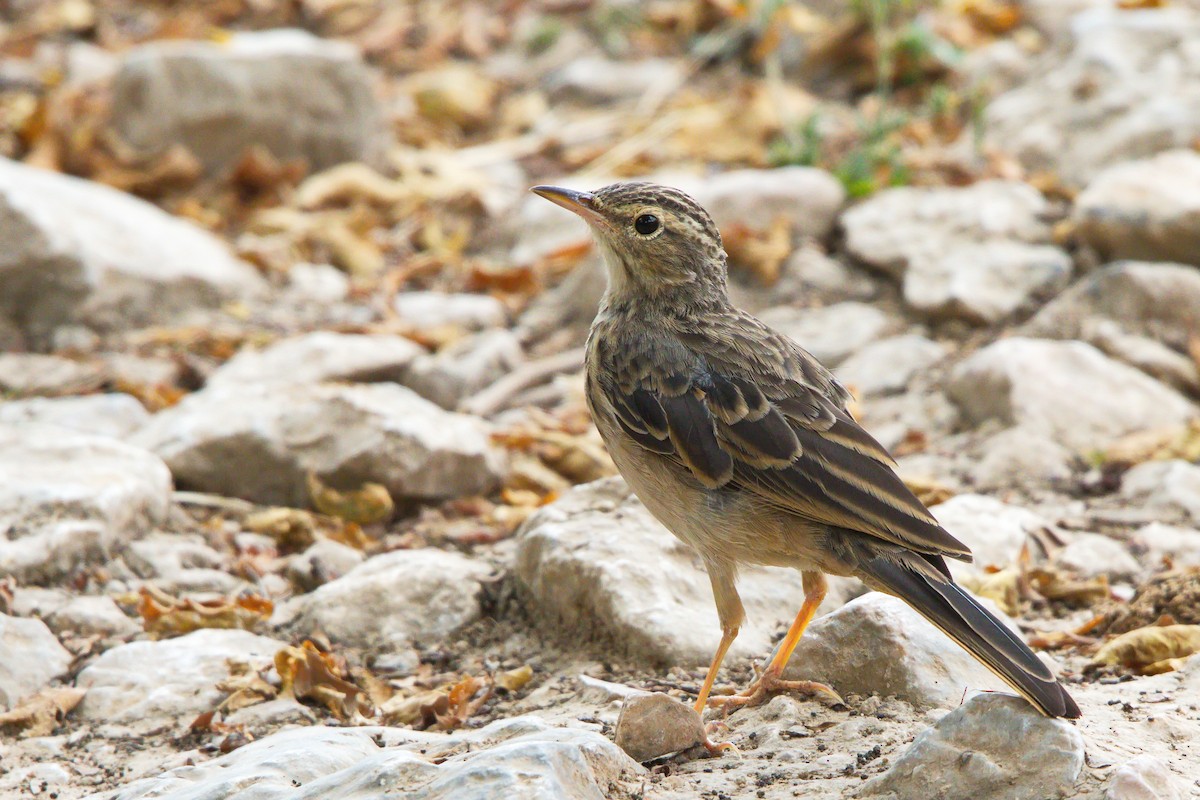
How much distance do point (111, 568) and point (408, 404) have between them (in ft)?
5.78

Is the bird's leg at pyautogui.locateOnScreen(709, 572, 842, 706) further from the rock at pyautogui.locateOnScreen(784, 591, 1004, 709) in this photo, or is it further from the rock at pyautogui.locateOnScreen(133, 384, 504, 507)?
the rock at pyautogui.locateOnScreen(133, 384, 504, 507)

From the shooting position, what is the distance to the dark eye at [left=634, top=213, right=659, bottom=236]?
555 centimetres

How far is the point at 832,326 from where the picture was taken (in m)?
8.41

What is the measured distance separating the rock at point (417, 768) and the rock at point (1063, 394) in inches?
155

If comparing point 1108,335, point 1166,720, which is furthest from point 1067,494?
point 1166,720

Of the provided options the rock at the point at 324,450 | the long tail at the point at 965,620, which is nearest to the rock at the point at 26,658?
the rock at the point at 324,450

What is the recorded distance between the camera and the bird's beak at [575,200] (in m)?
5.57

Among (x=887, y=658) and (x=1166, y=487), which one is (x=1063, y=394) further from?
(x=887, y=658)

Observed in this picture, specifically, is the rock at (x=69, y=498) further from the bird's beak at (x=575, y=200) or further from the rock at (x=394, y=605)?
the bird's beak at (x=575, y=200)

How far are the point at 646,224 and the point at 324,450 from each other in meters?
2.26

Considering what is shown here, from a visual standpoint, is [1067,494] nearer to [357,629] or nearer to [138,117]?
[357,629]

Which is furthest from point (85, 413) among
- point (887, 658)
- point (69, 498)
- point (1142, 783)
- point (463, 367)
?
point (1142, 783)

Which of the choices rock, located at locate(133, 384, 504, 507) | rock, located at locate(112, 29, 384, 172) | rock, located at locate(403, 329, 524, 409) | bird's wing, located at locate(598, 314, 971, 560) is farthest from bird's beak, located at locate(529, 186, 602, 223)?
rock, located at locate(112, 29, 384, 172)

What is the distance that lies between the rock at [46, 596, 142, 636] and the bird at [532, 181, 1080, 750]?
2.12 m
